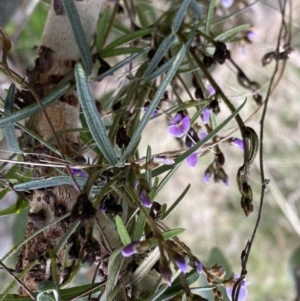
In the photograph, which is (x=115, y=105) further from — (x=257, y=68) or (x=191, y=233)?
(x=191, y=233)

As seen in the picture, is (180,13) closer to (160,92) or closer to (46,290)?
(160,92)

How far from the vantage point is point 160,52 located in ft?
1.23

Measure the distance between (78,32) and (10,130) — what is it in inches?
3.7

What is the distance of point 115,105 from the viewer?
414 millimetres

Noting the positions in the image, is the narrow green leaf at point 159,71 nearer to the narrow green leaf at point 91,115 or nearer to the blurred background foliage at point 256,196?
the narrow green leaf at point 91,115

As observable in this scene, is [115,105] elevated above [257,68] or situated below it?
below

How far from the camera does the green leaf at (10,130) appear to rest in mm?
291

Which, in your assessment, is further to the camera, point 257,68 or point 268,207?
point 268,207

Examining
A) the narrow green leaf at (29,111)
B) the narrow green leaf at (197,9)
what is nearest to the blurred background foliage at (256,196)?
the narrow green leaf at (197,9)

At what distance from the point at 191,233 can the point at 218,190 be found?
15 centimetres

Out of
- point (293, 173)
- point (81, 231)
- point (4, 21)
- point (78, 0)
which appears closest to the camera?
point (81, 231)

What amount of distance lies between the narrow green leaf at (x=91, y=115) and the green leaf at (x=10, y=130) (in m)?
0.06

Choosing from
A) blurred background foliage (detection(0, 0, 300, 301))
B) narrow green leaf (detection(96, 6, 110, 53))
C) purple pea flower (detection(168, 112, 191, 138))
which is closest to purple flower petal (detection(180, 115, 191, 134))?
purple pea flower (detection(168, 112, 191, 138))

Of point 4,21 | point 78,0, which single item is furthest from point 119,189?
point 4,21
